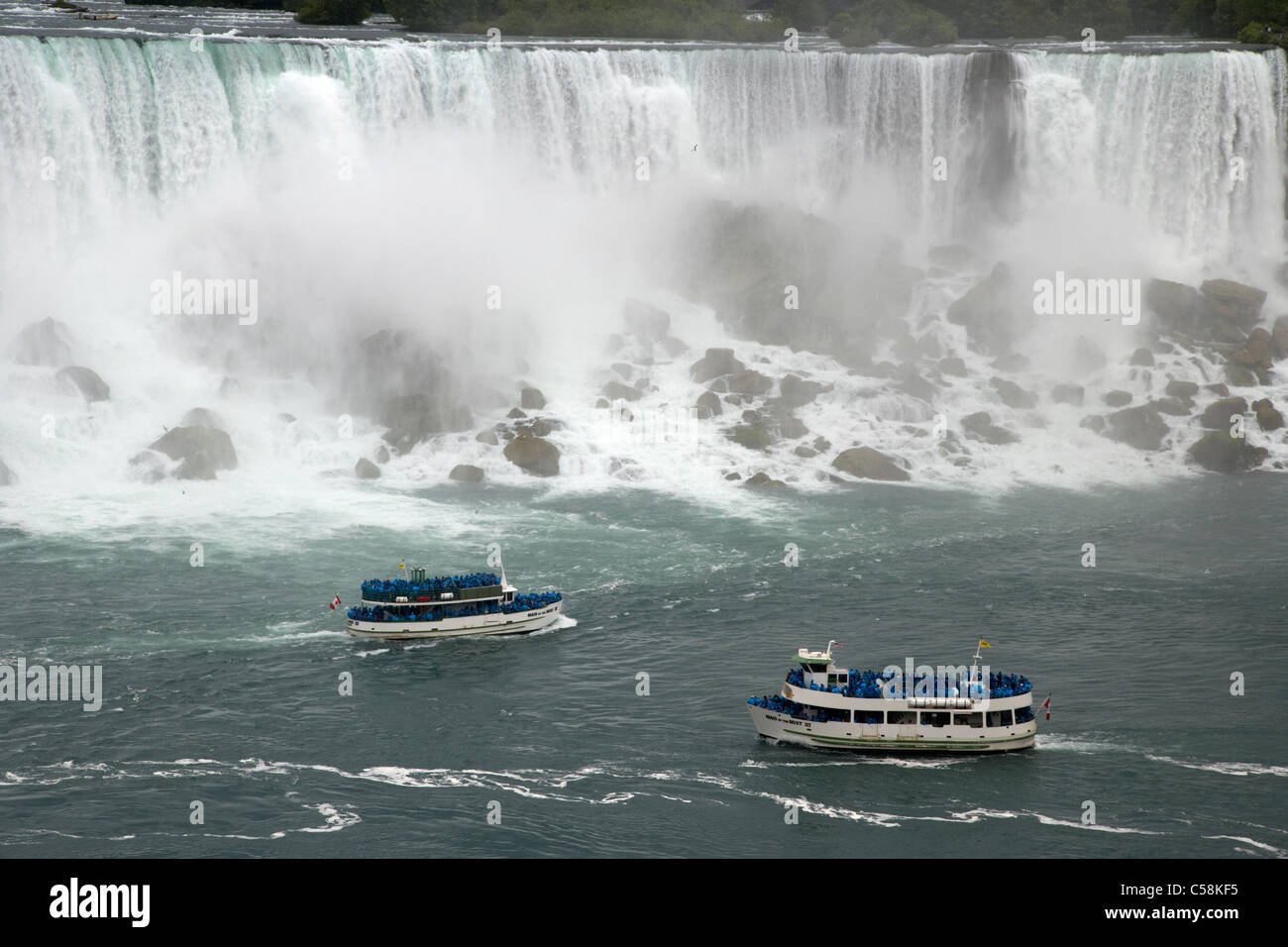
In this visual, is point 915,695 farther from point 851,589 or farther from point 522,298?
point 522,298

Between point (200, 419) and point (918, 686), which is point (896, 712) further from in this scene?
point (200, 419)

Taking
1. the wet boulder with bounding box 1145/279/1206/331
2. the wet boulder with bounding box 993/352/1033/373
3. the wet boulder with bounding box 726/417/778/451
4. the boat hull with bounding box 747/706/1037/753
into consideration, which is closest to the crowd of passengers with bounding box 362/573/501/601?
the boat hull with bounding box 747/706/1037/753

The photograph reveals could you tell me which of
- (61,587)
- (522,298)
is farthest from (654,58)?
(61,587)

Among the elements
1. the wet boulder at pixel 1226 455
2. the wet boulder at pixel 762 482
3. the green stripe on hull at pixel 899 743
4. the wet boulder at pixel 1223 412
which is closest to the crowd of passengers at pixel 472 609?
the green stripe on hull at pixel 899 743

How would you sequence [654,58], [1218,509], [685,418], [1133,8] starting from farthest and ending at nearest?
1. [1133,8]
2. [654,58]
3. [685,418]
4. [1218,509]
